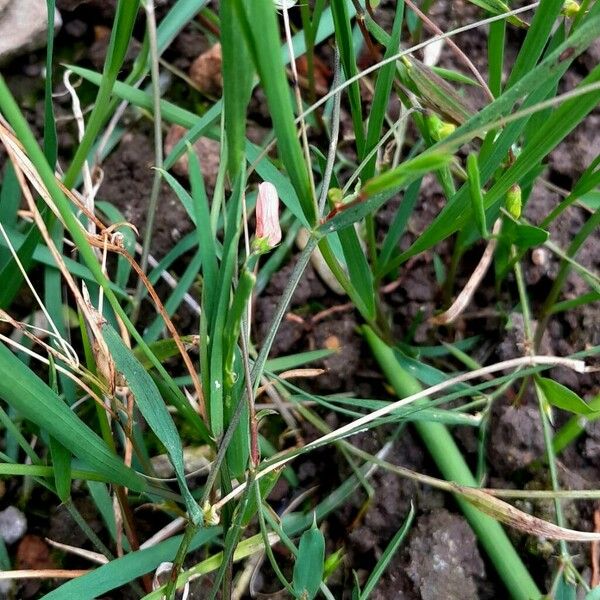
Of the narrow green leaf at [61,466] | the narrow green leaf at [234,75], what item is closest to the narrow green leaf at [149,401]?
the narrow green leaf at [61,466]

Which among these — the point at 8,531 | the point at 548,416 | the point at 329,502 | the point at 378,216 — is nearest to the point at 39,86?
the point at 378,216

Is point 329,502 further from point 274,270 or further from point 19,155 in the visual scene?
point 19,155

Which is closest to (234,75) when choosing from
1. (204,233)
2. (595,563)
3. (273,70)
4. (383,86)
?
(273,70)

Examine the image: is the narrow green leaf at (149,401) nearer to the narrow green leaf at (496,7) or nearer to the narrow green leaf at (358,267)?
the narrow green leaf at (358,267)

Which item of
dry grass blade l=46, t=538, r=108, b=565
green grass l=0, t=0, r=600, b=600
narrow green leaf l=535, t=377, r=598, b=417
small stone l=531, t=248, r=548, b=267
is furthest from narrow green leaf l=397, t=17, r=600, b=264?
dry grass blade l=46, t=538, r=108, b=565

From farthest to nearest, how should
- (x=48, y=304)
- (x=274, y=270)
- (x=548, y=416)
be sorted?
(x=274, y=270)
(x=48, y=304)
(x=548, y=416)
